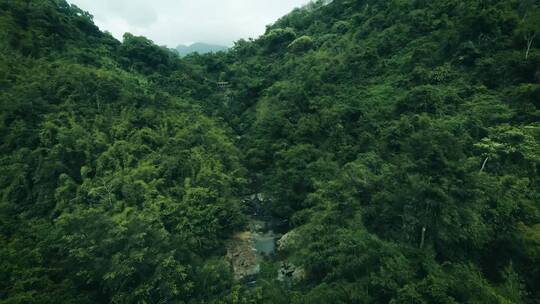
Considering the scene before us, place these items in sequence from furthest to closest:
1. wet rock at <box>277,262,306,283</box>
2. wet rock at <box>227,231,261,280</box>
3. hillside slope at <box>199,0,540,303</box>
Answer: wet rock at <box>227,231,261,280</box>
wet rock at <box>277,262,306,283</box>
hillside slope at <box>199,0,540,303</box>

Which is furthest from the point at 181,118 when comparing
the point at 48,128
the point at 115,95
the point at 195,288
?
the point at 195,288

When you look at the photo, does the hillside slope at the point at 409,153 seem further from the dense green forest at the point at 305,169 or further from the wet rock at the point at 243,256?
the wet rock at the point at 243,256

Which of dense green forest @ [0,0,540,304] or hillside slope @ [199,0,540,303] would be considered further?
dense green forest @ [0,0,540,304]

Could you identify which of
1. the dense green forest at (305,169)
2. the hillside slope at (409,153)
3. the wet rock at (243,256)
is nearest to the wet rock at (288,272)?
the dense green forest at (305,169)

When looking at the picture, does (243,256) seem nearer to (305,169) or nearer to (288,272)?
(288,272)

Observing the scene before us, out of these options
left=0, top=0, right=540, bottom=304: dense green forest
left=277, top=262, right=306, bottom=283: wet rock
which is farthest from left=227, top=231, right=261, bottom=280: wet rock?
left=277, top=262, right=306, bottom=283: wet rock

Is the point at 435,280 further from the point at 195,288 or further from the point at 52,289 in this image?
the point at 52,289

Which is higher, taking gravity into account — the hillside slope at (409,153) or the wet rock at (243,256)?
the hillside slope at (409,153)

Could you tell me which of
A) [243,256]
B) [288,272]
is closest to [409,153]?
[288,272]

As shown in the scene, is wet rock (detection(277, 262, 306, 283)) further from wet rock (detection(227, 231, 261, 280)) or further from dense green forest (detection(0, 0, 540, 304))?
wet rock (detection(227, 231, 261, 280))
